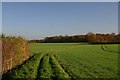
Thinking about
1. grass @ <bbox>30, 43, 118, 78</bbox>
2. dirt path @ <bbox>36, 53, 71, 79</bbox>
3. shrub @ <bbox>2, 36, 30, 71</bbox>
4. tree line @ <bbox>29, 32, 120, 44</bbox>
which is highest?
tree line @ <bbox>29, 32, 120, 44</bbox>

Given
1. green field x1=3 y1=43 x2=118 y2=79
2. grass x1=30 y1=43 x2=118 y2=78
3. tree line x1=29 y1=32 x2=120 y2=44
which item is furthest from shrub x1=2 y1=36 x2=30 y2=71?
tree line x1=29 y1=32 x2=120 y2=44

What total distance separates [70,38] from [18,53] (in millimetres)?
108380

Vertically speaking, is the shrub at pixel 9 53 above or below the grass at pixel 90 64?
above

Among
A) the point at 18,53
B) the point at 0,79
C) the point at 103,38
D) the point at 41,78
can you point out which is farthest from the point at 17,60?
the point at 103,38

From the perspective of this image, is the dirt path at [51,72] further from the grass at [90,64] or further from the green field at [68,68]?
the grass at [90,64]

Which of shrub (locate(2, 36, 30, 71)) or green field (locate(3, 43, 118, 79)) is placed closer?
green field (locate(3, 43, 118, 79))

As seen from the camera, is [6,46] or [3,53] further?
[6,46]

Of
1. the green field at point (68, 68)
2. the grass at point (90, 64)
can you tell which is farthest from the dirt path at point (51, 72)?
the grass at point (90, 64)

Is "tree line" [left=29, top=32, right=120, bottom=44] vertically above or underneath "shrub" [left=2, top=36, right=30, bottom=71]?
above

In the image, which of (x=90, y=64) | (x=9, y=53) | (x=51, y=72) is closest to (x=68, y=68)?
(x=51, y=72)

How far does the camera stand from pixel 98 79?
1631cm

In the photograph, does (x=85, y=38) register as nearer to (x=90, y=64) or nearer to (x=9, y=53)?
(x=90, y=64)

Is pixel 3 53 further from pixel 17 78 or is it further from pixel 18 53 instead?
pixel 18 53

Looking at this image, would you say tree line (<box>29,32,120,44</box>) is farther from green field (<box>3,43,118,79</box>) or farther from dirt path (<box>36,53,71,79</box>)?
dirt path (<box>36,53,71,79</box>)
